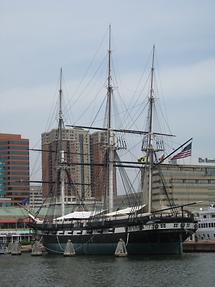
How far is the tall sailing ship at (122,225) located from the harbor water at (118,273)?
5224 millimetres

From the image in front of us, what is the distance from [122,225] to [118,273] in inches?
954

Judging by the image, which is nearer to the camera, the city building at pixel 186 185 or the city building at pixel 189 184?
the city building at pixel 186 185

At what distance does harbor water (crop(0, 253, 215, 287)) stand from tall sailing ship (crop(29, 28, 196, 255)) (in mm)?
5224

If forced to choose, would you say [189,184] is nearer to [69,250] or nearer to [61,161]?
[61,161]

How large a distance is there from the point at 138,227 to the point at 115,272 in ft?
67.8

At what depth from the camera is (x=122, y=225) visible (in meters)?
78.2

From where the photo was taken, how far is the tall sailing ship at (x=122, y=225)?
244 feet

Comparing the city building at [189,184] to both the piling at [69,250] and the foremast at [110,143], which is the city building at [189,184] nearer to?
the foremast at [110,143]

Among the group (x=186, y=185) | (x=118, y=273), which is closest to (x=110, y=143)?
(x=118, y=273)

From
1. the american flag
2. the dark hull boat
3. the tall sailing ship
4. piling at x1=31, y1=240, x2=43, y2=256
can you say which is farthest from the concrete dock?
piling at x1=31, y1=240, x2=43, y2=256

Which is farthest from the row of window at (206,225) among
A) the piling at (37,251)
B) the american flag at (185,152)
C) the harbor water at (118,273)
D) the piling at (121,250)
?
the harbor water at (118,273)

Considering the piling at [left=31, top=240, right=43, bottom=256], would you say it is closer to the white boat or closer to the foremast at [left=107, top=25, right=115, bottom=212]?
the foremast at [left=107, top=25, right=115, bottom=212]

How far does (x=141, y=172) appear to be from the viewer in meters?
99.4

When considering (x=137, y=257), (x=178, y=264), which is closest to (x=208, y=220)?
(x=137, y=257)
